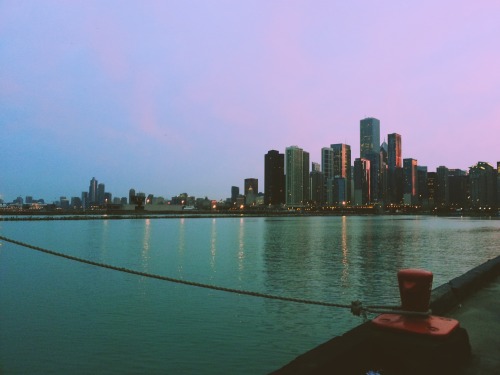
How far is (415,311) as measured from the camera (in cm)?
536

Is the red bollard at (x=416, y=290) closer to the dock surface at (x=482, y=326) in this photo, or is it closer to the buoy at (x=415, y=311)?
the buoy at (x=415, y=311)

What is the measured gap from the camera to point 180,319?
58.9ft

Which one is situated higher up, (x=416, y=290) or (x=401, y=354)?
(x=416, y=290)

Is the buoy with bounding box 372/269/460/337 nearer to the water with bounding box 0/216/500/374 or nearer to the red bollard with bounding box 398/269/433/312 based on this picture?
the red bollard with bounding box 398/269/433/312

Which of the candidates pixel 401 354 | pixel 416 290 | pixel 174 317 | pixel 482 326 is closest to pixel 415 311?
pixel 416 290

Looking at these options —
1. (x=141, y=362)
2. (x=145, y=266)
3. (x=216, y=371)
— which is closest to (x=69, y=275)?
(x=145, y=266)

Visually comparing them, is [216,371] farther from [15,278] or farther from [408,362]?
[15,278]

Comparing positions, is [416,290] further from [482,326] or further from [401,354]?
[482,326]

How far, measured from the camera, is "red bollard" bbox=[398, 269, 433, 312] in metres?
5.34

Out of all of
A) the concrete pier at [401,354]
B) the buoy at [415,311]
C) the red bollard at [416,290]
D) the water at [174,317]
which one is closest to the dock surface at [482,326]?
the concrete pier at [401,354]

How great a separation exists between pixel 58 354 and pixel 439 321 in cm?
1322

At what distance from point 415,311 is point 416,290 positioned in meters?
0.28

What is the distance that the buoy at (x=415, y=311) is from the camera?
5.09 m

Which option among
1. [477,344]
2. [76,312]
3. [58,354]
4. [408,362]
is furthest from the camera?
[76,312]
